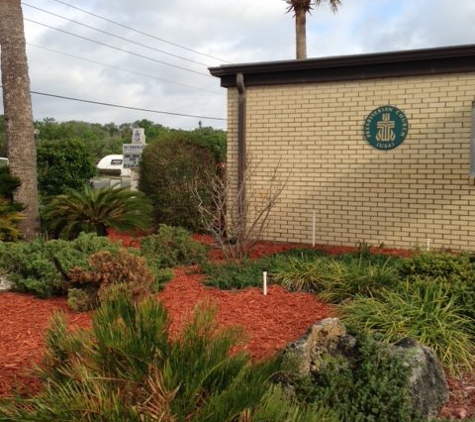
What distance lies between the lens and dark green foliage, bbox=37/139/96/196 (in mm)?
14070

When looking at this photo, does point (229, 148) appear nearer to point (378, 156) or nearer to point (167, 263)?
point (378, 156)

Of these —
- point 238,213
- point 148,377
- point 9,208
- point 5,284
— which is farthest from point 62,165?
point 148,377

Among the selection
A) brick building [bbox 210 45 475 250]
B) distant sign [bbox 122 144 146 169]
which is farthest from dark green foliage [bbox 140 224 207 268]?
distant sign [bbox 122 144 146 169]

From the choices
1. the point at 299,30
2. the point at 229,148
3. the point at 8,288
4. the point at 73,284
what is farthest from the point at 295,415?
the point at 299,30

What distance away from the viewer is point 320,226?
35.0 ft

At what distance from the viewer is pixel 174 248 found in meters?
8.24

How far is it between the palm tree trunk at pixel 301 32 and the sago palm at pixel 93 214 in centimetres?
1421

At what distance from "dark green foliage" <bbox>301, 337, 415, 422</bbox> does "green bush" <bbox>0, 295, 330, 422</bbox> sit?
0.58 metres

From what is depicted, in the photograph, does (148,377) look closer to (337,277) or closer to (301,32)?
(337,277)

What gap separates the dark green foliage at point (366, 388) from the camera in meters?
3.64

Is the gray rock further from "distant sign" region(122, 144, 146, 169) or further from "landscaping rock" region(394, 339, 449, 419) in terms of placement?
"distant sign" region(122, 144, 146, 169)

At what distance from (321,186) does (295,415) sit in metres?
8.17

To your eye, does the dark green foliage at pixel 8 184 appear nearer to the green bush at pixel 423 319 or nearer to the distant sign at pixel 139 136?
the green bush at pixel 423 319

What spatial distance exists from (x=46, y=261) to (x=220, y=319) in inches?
88.1
